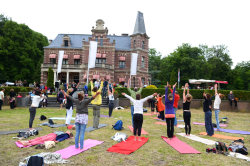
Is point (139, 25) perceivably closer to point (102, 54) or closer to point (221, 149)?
point (102, 54)

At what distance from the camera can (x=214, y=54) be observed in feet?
175

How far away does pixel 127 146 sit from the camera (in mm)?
6453

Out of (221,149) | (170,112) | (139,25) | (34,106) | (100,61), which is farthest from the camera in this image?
(139,25)

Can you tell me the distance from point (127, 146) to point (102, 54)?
2942 cm

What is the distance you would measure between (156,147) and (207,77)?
136 ft

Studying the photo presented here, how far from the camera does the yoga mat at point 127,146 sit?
5.99 meters

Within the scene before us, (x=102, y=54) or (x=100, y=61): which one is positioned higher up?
(x=102, y=54)

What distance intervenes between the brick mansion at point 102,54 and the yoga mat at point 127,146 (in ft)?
85.5

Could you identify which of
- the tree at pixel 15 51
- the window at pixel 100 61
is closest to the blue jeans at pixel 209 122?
the window at pixel 100 61

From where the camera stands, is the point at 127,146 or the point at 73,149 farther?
the point at 127,146

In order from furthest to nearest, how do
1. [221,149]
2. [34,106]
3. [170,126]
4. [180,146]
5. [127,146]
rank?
[34,106]
[170,126]
[180,146]
[127,146]
[221,149]

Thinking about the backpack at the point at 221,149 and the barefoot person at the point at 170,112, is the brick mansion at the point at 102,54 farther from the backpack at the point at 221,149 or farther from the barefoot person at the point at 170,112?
the backpack at the point at 221,149

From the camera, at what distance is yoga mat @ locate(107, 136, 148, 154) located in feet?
19.6

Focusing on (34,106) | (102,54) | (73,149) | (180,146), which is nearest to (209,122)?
(180,146)
